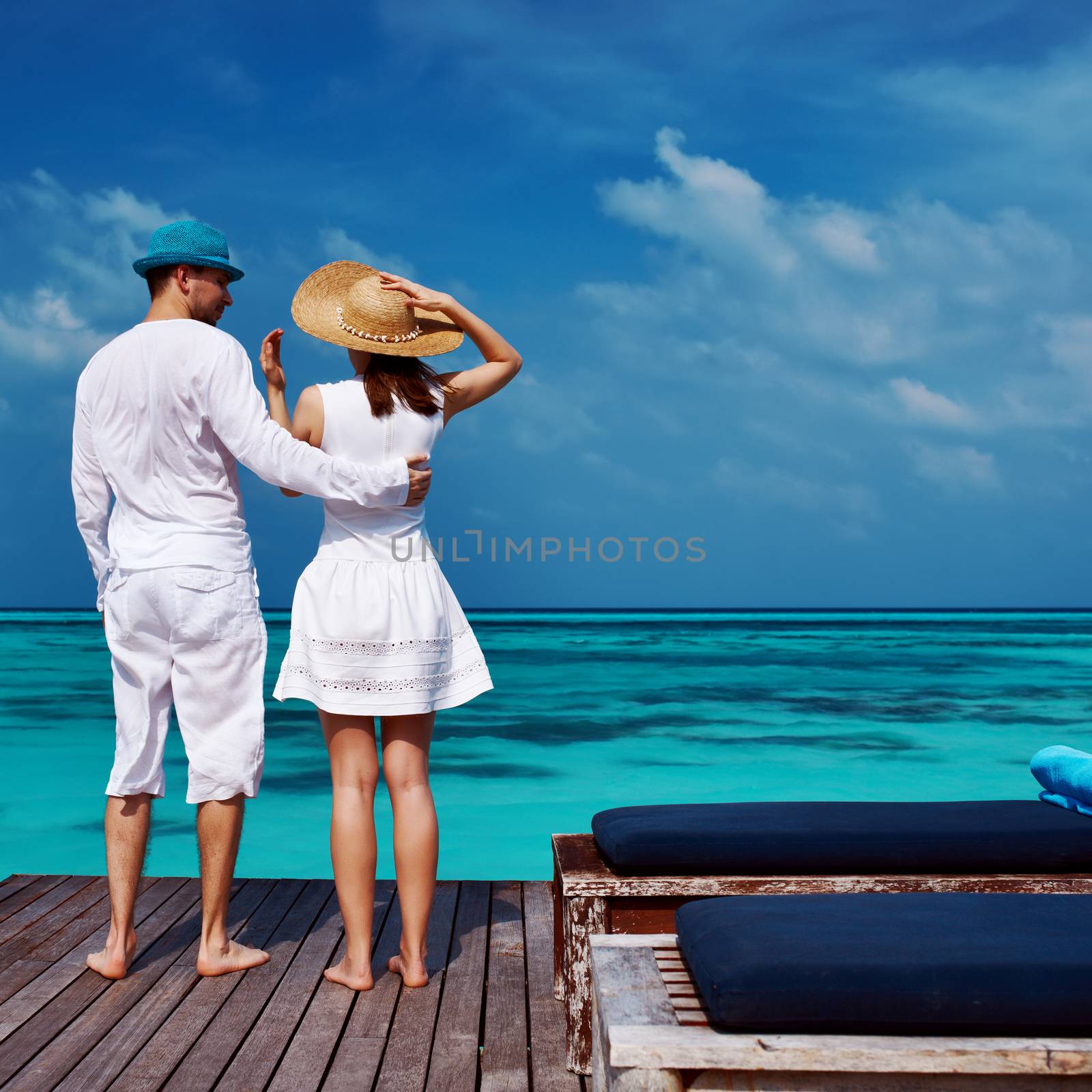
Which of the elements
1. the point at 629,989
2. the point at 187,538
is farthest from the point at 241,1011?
the point at 629,989

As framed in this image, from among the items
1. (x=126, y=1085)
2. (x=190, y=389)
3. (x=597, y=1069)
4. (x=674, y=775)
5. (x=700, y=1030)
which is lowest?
(x=674, y=775)

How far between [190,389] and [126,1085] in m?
1.43

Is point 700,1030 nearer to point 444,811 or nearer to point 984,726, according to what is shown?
point 444,811

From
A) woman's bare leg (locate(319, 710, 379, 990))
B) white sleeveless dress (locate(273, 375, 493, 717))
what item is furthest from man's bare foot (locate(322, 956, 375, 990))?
white sleeveless dress (locate(273, 375, 493, 717))

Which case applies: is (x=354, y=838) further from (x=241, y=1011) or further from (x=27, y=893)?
(x=27, y=893)

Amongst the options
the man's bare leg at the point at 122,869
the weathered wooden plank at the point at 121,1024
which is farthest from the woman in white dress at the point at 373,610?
the man's bare leg at the point at 122,869

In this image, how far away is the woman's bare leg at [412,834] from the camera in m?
2.48

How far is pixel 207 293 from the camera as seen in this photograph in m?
2.58

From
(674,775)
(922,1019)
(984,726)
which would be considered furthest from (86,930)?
(984,726)

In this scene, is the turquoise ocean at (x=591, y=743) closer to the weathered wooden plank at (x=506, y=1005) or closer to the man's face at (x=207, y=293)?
the weathered wooden plank at (x=506, y=1005)

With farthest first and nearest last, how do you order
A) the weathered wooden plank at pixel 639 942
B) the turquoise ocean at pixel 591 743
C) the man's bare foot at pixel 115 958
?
1. the turquoise ocean at pixel 591 743
2. the man's bare foot at pixel 115 958
3. the weathered wooden plank at pixel 639 942

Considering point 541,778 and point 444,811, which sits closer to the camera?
point 444,811

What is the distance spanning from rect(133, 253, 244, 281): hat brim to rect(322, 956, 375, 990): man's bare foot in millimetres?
1643

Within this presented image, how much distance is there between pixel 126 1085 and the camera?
1975mm
